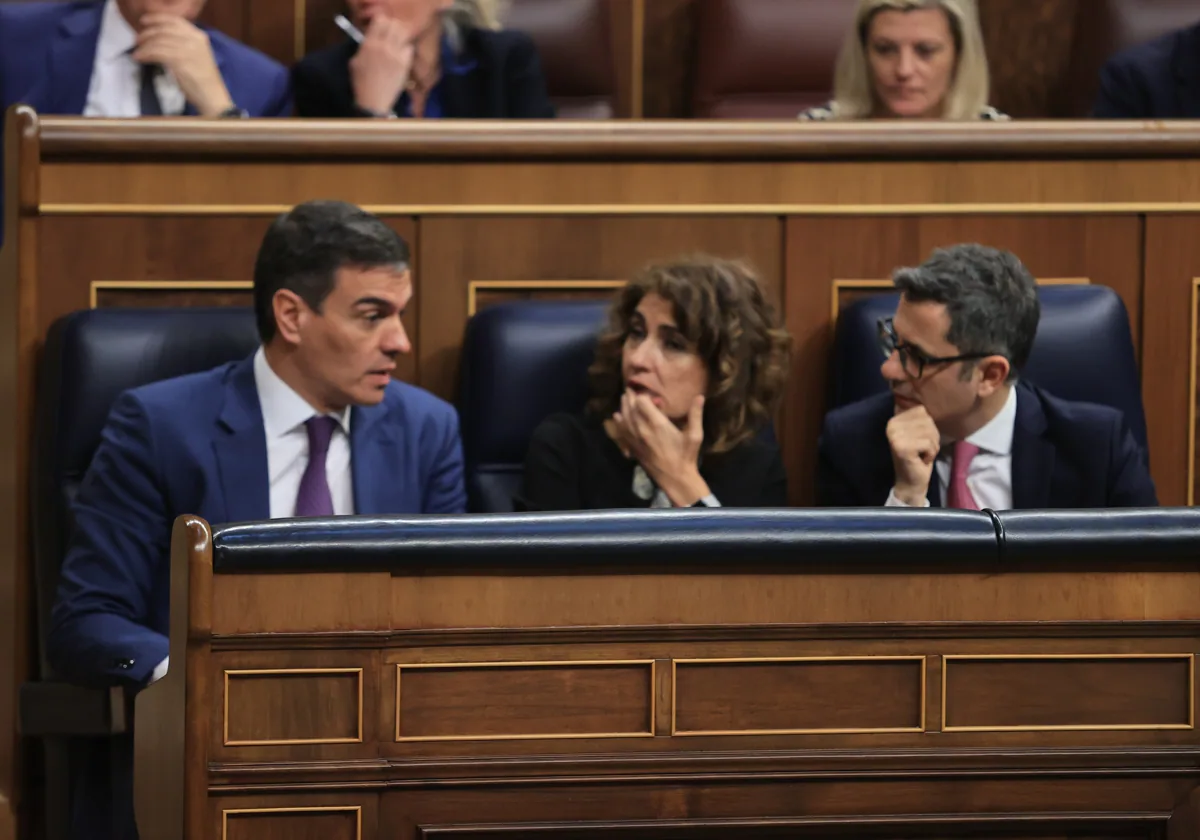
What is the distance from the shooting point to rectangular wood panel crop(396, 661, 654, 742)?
728mm

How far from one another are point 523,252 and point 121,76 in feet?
1.37

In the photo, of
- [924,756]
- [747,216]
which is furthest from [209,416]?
[924,756]

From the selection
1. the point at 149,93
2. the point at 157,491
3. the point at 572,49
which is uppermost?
the point at 572,49

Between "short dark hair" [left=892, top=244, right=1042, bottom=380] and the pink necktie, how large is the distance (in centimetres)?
6

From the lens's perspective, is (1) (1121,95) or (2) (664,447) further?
(1) (1121,95)

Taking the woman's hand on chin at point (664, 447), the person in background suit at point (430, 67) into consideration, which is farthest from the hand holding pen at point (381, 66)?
the woman's hand on chin at point (664, 447)

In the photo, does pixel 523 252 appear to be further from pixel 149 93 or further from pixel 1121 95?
pixel 1121 95

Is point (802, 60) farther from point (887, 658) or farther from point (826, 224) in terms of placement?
point (887, 658)

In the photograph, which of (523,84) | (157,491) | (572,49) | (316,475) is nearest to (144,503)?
(157,491)

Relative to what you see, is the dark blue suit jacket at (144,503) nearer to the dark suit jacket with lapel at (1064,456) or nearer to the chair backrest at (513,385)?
the chair backrest at (513,385)

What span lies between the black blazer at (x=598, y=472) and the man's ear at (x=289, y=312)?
0.18 m

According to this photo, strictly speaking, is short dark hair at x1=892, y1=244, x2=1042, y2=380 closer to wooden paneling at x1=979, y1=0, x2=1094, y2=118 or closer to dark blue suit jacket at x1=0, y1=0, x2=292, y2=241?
dark blue suit jacket at x1=0, y1=0, x2=292, y2=241

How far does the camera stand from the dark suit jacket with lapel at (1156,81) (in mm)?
1599

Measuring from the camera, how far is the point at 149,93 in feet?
4.92
